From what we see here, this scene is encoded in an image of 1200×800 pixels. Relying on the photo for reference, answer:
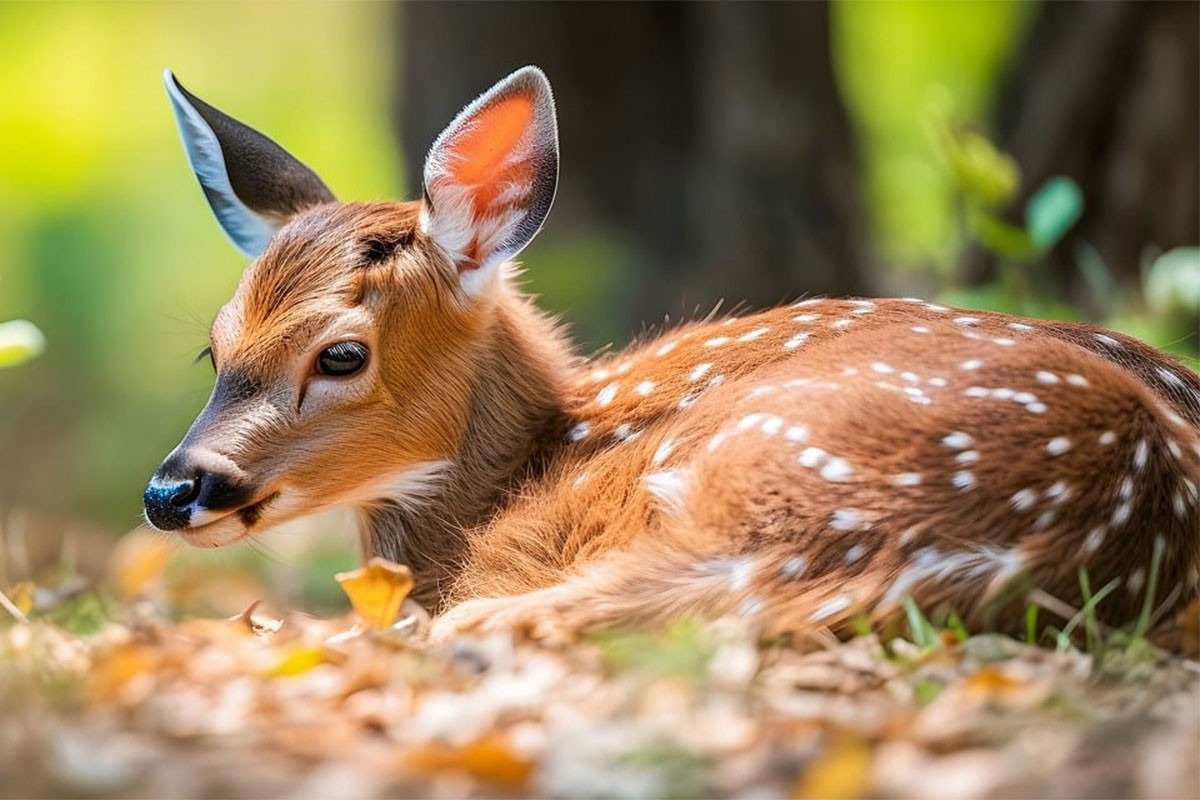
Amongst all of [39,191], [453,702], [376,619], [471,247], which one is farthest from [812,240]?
[39,191]

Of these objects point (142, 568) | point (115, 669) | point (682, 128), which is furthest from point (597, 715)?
point (682, 128)

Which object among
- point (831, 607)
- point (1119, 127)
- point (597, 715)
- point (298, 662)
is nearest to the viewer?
point (597, 715)

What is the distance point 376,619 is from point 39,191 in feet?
50.8

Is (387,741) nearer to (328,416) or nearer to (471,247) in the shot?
(328,416)

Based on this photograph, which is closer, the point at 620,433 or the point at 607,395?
the point at 620,433

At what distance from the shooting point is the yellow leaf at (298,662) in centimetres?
365

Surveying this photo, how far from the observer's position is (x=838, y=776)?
2676mm

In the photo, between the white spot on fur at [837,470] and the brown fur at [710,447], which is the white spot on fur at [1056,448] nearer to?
the brown fur at [710,447]

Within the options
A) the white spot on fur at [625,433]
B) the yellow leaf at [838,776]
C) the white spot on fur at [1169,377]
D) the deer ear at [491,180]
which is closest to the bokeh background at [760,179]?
the deer ear at [491,180]

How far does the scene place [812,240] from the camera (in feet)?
32.0

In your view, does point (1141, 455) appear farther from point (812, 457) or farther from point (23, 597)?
point (23, 597)

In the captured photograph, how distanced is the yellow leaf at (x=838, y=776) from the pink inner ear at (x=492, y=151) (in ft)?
8.84

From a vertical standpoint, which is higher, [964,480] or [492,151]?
[492,151]

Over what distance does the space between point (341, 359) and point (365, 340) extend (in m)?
0.10
